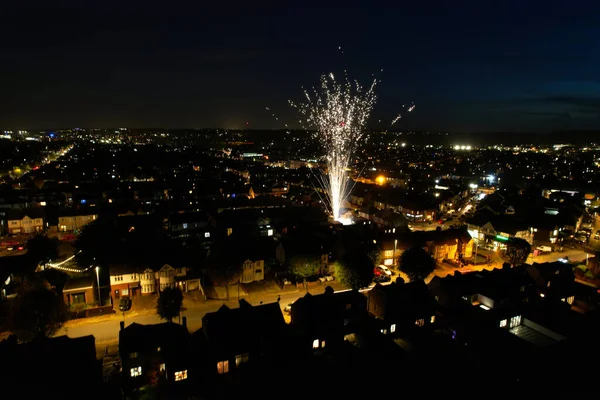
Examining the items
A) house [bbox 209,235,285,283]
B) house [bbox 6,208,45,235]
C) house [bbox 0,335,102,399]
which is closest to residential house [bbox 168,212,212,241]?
house [bbox 209,235,285,283]

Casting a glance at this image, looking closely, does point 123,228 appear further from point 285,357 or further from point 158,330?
point 285,357

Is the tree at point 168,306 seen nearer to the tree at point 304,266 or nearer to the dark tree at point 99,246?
the dark tree at point 99,246

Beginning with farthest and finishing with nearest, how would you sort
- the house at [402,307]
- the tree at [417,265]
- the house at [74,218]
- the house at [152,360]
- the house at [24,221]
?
the house at [74,218] < the house at [24,221] < the tree at [417,265] < the house at [402,307] < the house at [152,360]

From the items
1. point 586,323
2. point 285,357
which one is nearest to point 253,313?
point 285,357

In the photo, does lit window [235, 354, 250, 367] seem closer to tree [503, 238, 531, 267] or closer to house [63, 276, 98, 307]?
house [63, 276, 98, 307]

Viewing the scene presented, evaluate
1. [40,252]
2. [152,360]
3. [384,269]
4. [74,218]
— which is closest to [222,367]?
[152,360]

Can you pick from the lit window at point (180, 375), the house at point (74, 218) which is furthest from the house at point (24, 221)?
the lit window at point (180, 375)
